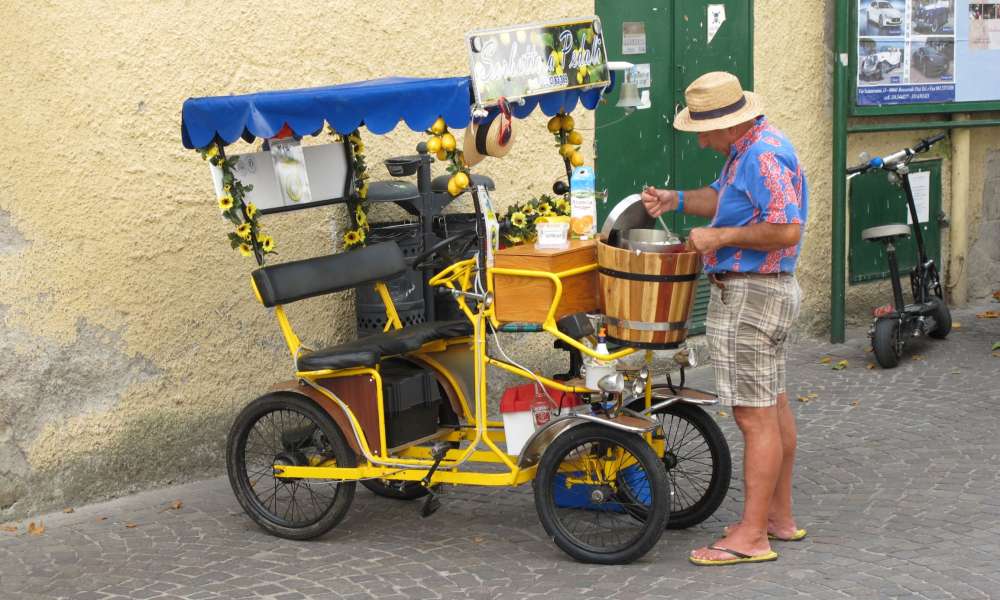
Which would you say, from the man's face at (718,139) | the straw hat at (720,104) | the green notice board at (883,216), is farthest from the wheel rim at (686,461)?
the green notice board at (883,216)

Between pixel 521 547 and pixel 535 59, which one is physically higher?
pixel 535 59

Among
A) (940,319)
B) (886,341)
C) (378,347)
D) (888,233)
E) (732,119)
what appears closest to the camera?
(732,119)

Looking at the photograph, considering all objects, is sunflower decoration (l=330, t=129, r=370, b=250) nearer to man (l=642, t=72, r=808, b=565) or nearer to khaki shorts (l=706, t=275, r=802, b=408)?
man (l=642, t=72, r=808, b=565)

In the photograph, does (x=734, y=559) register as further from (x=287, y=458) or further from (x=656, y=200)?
(x=287, y=458)

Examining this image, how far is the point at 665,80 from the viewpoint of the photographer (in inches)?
327

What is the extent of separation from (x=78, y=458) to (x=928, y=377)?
5.06 meters

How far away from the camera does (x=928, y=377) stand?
803cm

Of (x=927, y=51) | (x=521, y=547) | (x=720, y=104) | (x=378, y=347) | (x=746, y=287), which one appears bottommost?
(x=521, y=547)

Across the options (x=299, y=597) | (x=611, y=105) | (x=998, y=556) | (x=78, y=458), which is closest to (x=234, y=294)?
(x=78, y=458)

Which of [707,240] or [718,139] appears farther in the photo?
[718,139]

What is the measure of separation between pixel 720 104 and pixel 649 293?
0.78m

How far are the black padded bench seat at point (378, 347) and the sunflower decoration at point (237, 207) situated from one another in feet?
1.67

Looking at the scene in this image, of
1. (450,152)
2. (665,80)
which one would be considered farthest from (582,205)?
(665,80)

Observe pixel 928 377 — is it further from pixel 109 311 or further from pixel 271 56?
pixel 109 311
